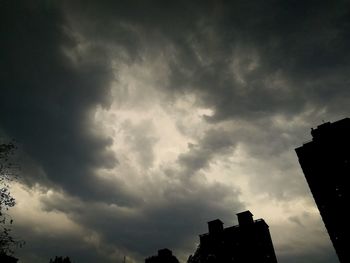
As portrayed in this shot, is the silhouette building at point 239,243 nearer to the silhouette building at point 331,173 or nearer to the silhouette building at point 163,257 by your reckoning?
the silhouette building at point 163,257

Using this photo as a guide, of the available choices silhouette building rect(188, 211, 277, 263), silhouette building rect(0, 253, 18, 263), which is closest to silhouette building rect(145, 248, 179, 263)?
silhouette building rect(188, 211, 277, 263)

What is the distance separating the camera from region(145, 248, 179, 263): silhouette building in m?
60.8

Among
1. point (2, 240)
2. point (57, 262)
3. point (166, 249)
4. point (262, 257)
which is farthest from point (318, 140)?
point (57, 262)

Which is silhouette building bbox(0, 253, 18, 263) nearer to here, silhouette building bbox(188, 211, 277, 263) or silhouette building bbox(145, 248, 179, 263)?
silhouette building bbox(145, 248, 179, 263)

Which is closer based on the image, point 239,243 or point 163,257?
point 239,243

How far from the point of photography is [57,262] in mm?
62938

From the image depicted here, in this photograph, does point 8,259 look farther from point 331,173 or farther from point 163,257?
point 331,173

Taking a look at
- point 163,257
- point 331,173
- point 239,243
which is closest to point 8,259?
point 163,257

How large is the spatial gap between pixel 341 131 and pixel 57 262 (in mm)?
73217

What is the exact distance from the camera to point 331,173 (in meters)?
51.4

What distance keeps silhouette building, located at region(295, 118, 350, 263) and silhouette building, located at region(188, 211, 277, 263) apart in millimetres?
12054

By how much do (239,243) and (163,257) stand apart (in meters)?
20.3

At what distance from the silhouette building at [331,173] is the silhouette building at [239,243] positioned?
1205 centimetres

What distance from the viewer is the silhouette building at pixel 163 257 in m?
60.8
